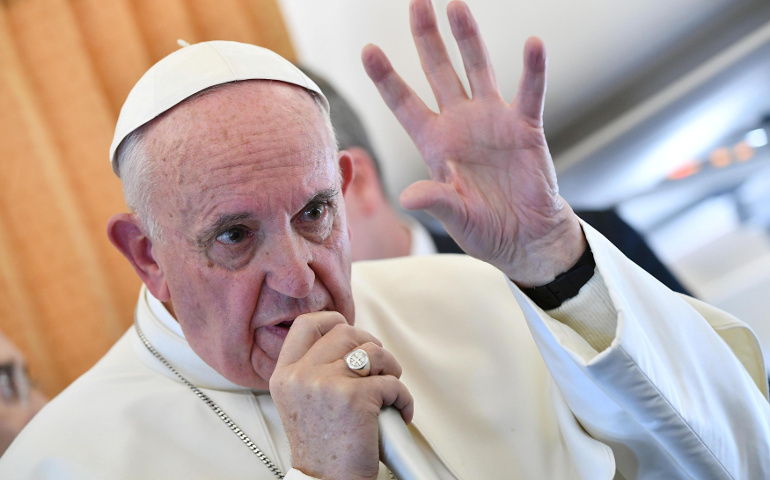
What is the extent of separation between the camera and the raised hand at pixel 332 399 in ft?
3.84

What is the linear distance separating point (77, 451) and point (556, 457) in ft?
3.33

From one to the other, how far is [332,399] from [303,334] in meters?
0.14

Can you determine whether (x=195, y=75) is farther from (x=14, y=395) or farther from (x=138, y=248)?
(x=14, y=395)

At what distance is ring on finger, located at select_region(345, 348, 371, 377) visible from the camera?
1209mm

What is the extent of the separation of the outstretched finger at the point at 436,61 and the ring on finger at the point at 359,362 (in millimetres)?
535

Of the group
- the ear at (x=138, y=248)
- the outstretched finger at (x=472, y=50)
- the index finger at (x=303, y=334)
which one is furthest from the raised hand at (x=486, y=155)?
the ear at (x=138, y=248)

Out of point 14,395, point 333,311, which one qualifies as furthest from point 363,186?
A: point 333,311

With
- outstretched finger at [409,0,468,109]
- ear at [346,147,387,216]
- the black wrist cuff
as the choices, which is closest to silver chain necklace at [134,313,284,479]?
the black wrist cuff

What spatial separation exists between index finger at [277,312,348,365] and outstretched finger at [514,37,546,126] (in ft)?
1.77

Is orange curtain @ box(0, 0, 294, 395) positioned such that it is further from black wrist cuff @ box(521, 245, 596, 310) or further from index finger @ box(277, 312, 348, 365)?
black wrist cuff @ box(521, 245, 596, 310)

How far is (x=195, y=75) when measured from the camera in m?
1.41

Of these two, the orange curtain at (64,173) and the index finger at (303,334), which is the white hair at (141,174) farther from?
the orange curtain at (64,173)

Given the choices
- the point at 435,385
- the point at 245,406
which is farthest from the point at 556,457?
the point at 245,406

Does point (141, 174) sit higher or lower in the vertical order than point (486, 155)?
higher
